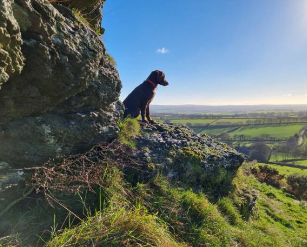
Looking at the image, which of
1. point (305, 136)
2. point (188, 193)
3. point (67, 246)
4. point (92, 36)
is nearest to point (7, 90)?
point (92, 36)

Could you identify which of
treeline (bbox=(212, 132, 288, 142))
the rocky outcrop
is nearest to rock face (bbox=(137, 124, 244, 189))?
the rocky outcrop

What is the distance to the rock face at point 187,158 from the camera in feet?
17.3

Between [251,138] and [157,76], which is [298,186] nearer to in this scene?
[157,76]

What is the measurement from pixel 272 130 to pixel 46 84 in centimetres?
9557

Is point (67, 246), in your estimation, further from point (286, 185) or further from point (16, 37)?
point (286, 185)

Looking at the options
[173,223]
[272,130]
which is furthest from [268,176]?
[272,130]

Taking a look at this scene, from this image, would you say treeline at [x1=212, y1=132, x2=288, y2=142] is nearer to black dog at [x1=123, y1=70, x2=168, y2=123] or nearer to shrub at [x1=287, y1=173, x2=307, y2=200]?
shrub at [x1=287, y1=173, x2=307, y2=200]

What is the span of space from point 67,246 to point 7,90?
2.27m

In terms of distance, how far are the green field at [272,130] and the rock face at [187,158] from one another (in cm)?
8175

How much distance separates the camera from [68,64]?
332cm

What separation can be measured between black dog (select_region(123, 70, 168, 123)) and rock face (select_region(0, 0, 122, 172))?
97.5 inches

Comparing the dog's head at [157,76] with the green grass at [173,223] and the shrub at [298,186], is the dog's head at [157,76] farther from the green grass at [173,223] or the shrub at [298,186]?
the shrub at [298,186]

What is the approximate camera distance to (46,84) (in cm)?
317

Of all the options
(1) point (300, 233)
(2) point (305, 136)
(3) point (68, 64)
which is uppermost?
(3) point (68, 64)
